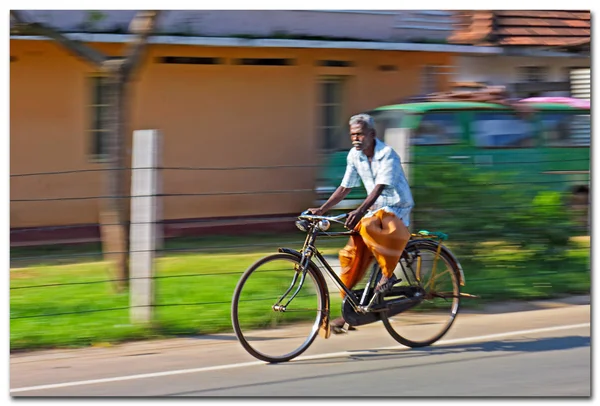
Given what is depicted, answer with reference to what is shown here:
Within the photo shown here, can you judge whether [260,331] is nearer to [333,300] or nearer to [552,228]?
[333,300]

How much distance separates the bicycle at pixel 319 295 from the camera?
21.0 feet

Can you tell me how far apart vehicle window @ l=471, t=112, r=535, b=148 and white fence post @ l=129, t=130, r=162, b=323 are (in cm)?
501

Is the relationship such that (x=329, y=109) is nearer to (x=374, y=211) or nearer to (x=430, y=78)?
(x=430, y=78)

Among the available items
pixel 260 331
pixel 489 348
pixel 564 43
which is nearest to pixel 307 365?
pixel 260 331

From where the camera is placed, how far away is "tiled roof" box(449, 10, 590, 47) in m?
15.9

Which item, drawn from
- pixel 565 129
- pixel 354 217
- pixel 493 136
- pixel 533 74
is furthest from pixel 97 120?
pixel 533 74

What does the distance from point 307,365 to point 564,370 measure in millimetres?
1787

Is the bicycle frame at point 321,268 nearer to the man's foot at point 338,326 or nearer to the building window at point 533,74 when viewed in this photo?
the man's foot at point 338,326

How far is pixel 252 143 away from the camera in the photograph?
46.0ft

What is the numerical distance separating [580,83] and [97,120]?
28.4 ft

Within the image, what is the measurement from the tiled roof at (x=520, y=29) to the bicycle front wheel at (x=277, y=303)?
391 inches

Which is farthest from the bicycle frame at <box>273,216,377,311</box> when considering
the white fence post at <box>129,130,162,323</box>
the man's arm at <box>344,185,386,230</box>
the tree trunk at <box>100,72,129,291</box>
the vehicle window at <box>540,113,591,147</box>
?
the vehicle window at <box>540,113,591,147</box>

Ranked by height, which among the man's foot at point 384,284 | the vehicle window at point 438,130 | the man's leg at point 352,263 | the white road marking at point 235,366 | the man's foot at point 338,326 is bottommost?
the white road marking at point 235,366

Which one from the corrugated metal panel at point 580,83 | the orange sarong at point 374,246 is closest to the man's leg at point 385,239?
the orange sarong at point 374,246
